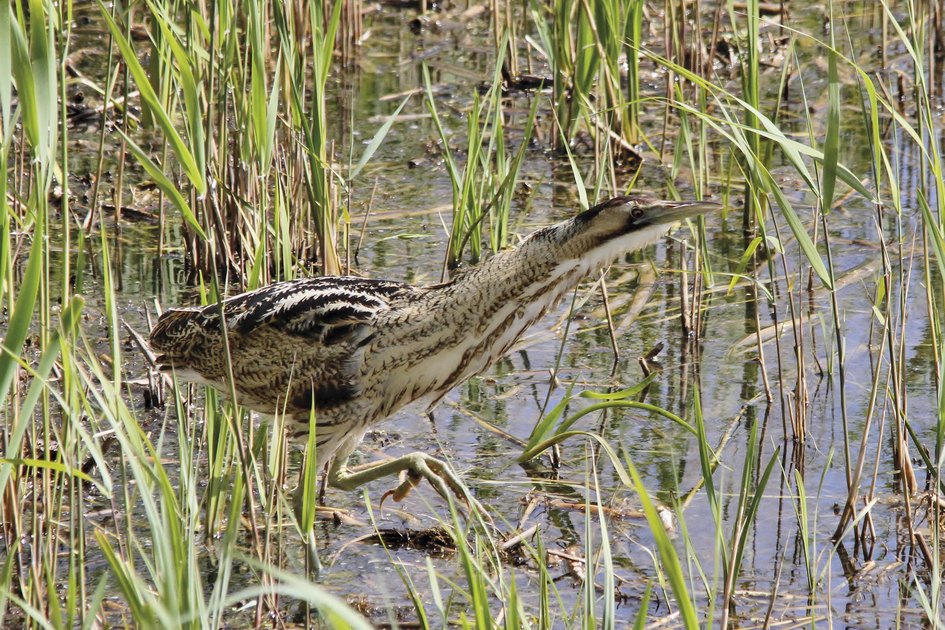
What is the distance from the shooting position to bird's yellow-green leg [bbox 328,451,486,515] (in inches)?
140

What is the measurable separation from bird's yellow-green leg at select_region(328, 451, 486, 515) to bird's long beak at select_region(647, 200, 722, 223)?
82cm

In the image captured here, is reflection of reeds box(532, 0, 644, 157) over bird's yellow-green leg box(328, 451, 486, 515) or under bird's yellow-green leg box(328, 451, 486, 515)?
over

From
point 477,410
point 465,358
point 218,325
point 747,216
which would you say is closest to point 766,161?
point 747,216

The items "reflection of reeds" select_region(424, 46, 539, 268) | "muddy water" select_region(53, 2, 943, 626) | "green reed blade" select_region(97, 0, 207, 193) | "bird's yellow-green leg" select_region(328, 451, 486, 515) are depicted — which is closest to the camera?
"green reed blade" select_region(97, 0, 207, 193)

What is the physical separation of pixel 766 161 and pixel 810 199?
29.6 inches

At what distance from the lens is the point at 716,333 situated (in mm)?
4852

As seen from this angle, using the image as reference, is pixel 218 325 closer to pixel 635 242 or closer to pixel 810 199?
pixel 635 242

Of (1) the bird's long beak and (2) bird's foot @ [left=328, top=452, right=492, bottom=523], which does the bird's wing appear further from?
(1) the bird's long beak

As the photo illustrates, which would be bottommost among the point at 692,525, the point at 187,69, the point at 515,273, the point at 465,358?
the point at 692,525

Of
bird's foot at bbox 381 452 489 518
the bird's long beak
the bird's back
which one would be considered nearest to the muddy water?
bird's foot at bbox 381 452 489 518

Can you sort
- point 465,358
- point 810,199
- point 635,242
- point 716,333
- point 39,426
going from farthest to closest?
1. point 810,199
2. point 716,333
3. point 39,426
4. point 465,358
5. point 635,242

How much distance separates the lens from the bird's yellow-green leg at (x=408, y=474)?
3.57 metres

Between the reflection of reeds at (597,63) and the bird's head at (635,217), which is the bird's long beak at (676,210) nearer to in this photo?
the bird's head at (635,217)

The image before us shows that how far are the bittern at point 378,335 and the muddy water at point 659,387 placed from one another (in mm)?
247
